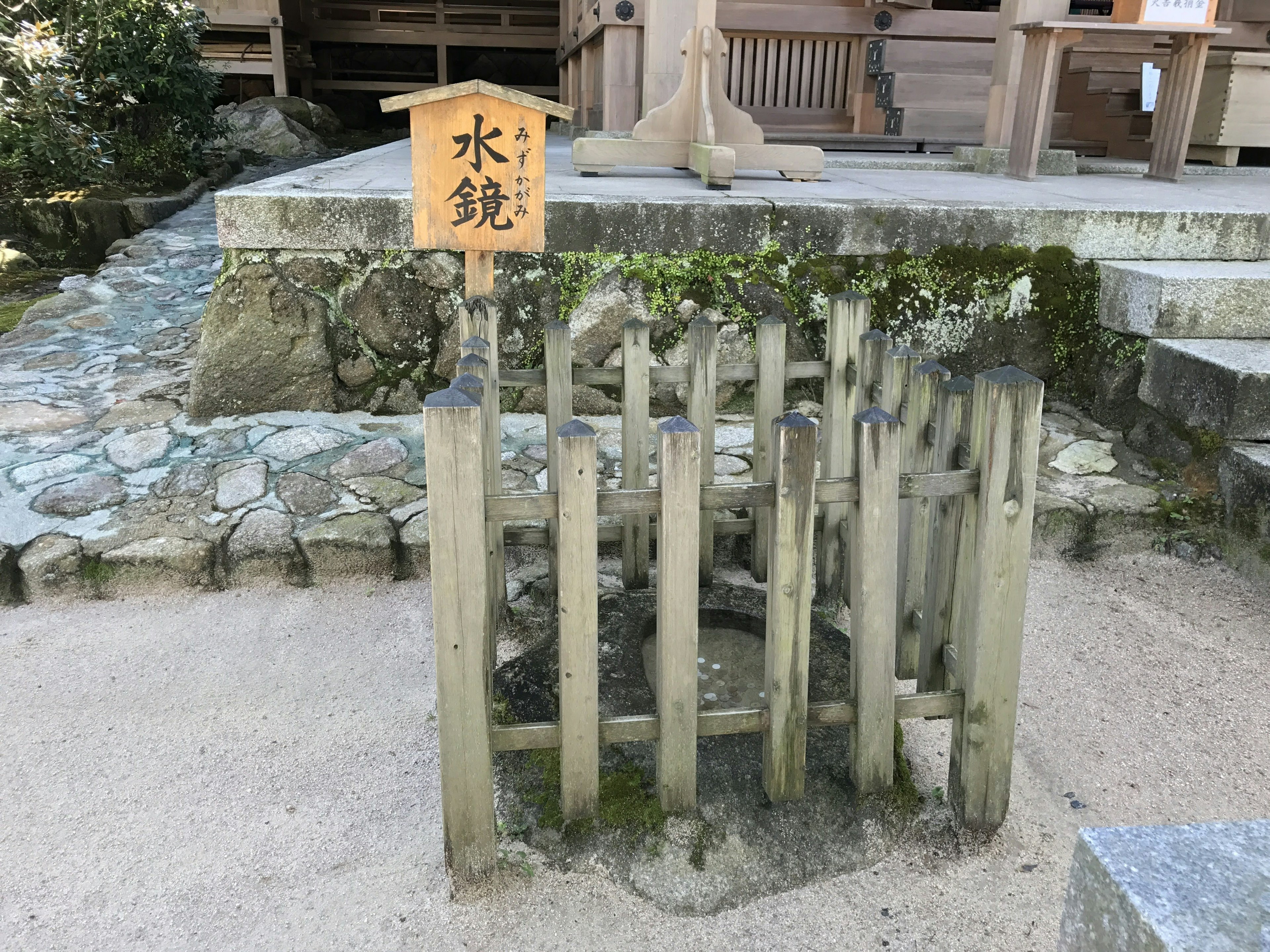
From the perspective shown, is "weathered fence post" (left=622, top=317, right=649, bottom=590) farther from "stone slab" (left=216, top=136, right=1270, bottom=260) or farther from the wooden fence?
"stone slab" (left=216, top=136, right=1270, bottom=260)

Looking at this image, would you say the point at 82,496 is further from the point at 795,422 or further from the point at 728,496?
the point at 795,422

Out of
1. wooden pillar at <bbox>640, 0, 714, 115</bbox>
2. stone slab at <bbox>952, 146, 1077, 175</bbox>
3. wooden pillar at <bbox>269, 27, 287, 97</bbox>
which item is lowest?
stone slab at <bbox>952, 146, 1077, 175</bbox>

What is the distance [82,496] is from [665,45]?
402 centimetres

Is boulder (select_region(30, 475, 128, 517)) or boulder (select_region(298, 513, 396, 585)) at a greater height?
boulder (select_region(30, 475, 128, 517))

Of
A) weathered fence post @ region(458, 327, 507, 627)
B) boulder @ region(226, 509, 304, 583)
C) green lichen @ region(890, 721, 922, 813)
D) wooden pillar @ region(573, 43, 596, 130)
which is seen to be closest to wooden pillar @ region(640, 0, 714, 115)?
wooden pillar @ region(573, 43, 596, 130)

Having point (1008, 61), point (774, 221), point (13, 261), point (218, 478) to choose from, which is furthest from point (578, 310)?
point (13, 261)

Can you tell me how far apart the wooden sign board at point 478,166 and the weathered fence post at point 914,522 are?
55.7 inches

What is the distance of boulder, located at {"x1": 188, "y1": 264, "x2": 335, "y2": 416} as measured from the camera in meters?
3.91

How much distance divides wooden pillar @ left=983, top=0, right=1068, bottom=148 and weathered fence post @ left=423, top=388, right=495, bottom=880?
496 cm

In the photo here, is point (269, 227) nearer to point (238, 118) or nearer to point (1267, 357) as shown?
point (1267, 357)

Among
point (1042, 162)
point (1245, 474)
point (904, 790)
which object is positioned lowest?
point (904, 790)

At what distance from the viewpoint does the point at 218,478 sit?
351 centimetres

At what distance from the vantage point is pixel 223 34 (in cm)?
1205

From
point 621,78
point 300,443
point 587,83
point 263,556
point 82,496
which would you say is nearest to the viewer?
point 263,556
